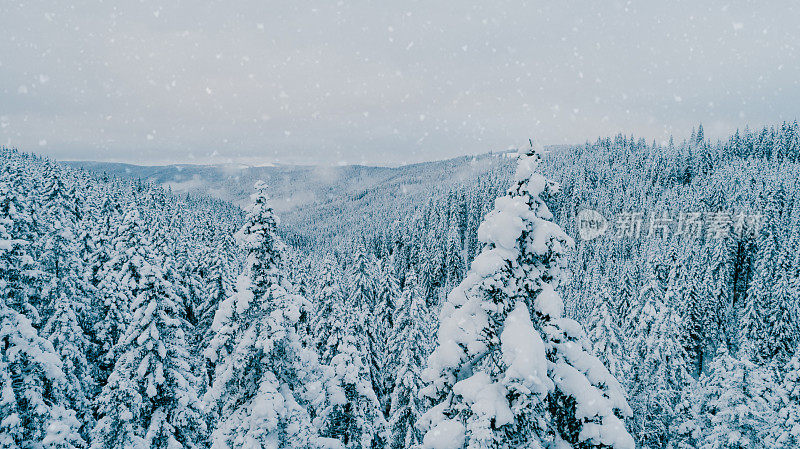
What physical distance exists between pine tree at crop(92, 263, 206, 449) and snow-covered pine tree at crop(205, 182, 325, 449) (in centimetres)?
441

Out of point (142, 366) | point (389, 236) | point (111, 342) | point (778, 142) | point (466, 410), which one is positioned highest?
point (778, 142)

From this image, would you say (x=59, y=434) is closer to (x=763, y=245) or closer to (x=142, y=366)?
(x=142, y=366)

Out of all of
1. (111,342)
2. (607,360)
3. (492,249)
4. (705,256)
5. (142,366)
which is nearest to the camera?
(492,249)

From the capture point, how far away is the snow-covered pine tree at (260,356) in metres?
11.0

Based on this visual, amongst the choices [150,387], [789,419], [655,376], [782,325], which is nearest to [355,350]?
[150,387]

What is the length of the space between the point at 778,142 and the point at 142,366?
200m

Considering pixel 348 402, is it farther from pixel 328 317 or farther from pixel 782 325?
pixel 782 325

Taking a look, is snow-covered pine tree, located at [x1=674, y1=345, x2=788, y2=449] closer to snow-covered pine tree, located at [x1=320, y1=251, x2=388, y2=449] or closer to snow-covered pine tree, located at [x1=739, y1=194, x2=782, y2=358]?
snow-covered pine tree, located at [x1=320, y1=251, x2=388, y2=449]

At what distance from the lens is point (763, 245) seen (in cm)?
5438

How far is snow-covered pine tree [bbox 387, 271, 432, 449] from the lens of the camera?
23281 millimetres

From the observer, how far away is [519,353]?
596 centimetres

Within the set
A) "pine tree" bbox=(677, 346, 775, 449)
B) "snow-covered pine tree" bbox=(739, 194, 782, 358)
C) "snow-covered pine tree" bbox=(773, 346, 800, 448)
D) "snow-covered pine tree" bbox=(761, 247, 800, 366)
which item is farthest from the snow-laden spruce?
"snow-covered pine tree" bbox=(761, 247, 800, 366)

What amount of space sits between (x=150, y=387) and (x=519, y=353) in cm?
1351

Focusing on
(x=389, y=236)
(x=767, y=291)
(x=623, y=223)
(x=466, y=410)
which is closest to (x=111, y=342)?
(x=466, y=410)
